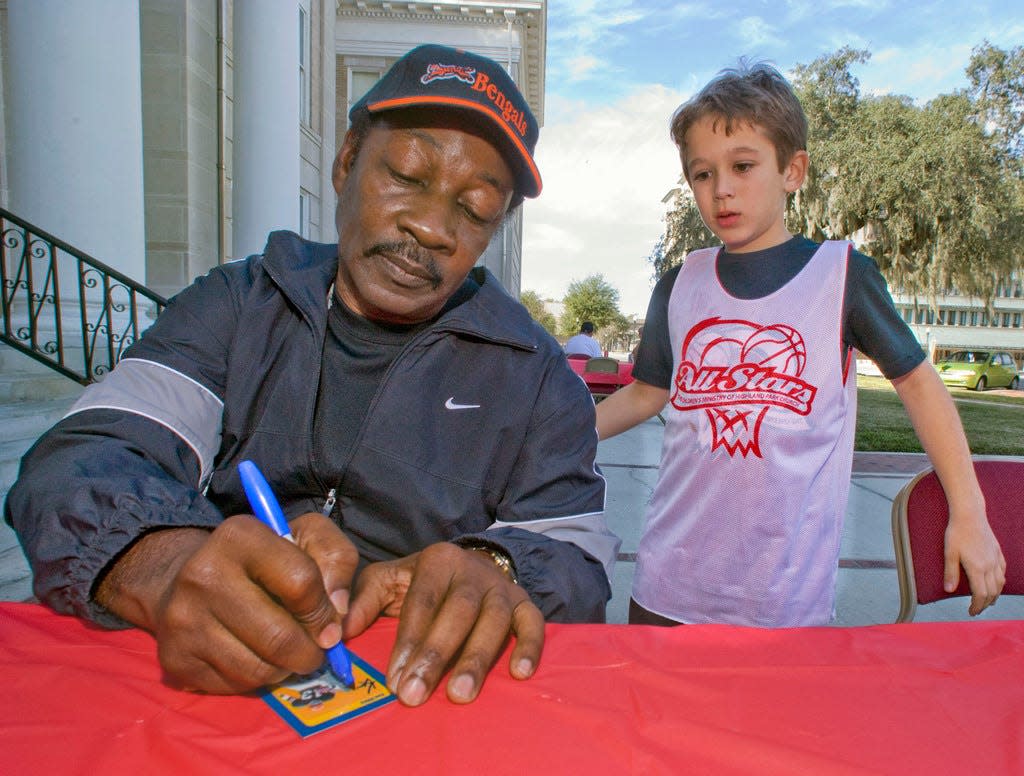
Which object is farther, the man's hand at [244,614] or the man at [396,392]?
the man at [396,392]

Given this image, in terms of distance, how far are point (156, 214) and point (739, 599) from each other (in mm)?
8990

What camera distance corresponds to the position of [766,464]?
1630 mm

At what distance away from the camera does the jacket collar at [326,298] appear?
4.77ft

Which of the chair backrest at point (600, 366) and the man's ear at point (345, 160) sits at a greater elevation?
the man's ear at point (345, 160)

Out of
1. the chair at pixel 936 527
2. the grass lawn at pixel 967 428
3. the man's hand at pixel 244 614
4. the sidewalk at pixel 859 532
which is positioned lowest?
the grass lawn at pixel 967 428

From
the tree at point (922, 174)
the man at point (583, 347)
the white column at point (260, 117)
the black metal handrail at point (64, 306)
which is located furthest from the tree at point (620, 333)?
the black metal handrail at point (64, 306)

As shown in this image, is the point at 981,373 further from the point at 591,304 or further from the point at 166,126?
the point at 591,304

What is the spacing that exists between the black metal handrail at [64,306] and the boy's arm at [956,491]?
224 inches

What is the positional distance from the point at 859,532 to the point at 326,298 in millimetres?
4856

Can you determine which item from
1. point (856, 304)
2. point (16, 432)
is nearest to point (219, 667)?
point (856, 304)

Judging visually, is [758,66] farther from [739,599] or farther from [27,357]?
[27,357]

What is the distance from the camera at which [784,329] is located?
167 cm

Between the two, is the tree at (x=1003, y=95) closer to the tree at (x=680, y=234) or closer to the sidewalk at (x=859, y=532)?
the tree at (x=680, y=234)

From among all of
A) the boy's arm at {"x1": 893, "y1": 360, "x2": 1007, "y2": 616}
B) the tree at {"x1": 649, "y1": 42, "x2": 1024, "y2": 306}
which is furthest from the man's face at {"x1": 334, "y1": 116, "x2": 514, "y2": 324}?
the tree at {"x1": 649, "y1": 42, "x2": 1024, "y2": 306}
